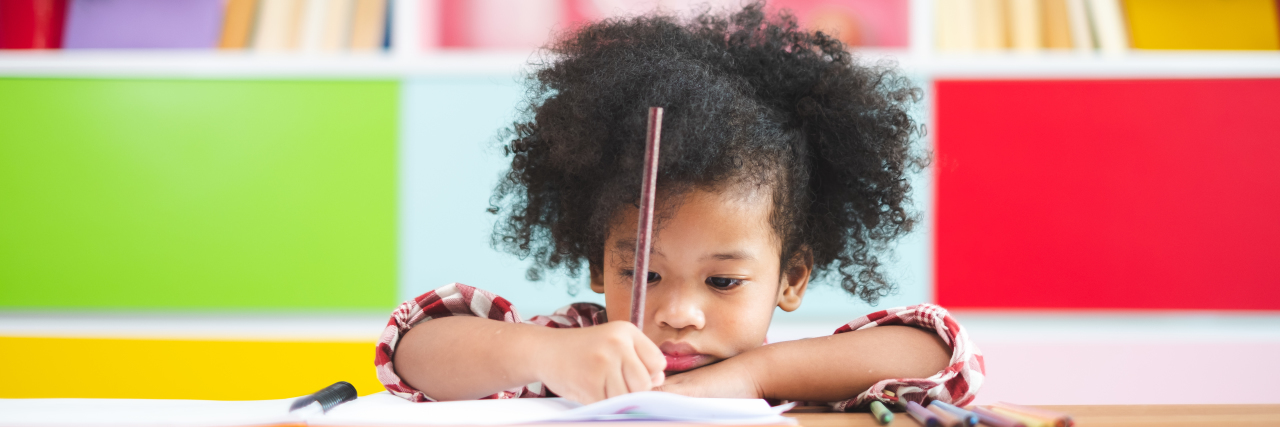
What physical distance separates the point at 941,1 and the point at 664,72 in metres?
0.97

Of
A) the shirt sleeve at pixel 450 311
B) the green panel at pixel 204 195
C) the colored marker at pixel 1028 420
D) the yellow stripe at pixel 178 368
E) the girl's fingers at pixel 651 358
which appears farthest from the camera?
the green panel at pixel 204 195

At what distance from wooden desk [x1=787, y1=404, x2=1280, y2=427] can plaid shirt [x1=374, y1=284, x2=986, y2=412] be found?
0.10 m

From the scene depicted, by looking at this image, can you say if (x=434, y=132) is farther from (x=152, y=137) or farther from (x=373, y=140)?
(x=152, y=137)

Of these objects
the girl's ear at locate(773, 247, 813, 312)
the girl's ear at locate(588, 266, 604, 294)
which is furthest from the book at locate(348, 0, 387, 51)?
the girl's ear at locate(773, 247, 813, 312)

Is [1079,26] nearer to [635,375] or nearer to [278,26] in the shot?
[635,375]

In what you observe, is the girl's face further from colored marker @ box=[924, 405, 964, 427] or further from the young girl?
colored marker @ box=[924, 405, 964, 427]

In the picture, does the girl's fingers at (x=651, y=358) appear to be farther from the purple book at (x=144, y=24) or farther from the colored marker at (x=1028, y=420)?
the purple book at (x=144, y=24)

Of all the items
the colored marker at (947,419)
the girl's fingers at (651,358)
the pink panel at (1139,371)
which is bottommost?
the pink panel at (1139,371)

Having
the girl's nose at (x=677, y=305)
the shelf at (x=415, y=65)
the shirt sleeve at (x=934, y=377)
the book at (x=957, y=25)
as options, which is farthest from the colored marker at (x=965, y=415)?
the book at (x=957, y=25)

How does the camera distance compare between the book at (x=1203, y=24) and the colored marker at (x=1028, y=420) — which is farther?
the book at (x=1203, y=24)

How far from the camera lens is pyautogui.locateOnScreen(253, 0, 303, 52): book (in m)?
1.45

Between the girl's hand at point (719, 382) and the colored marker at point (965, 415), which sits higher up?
the colored marker at point (965, 415)

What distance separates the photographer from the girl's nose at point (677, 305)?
2.18ft

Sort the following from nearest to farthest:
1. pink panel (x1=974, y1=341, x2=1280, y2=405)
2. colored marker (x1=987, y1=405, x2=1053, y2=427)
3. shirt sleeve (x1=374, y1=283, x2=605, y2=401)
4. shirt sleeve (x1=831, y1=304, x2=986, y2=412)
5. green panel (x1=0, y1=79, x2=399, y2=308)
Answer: colored marker (x1=987, y1=405, x2=1053, y2=427) → shirt sleeve (x1=831, y1=304, x2=986, y2=412) → shirt sleeve (x1=374, y1=283, x2=605, y2=401) → pink panel (x1=974, y1=341, x2=1280, y2=405) → green panel (x1=0, y1=79, x2=399, y2=308)
